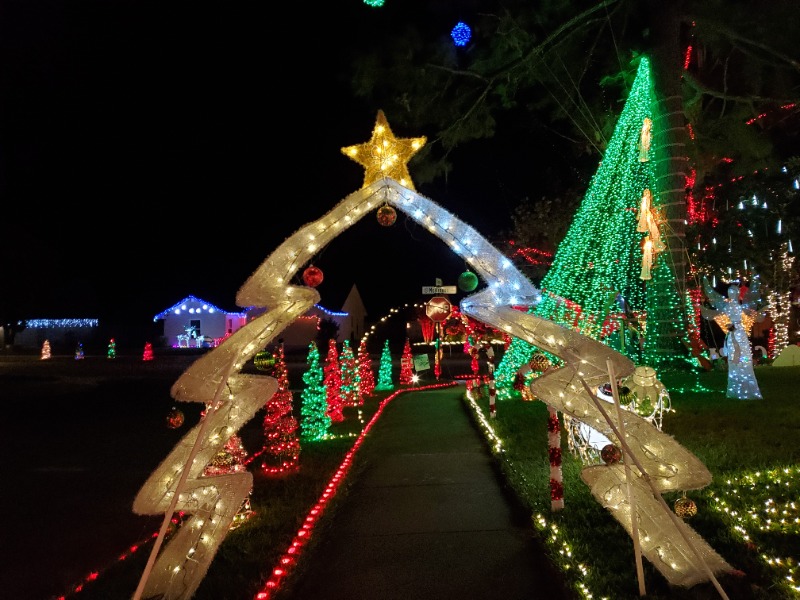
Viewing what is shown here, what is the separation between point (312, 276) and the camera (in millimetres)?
5703

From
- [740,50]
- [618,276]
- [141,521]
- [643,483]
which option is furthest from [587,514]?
[740,50]

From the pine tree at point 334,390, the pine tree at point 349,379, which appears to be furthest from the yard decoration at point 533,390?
the pine tree at point 349,379

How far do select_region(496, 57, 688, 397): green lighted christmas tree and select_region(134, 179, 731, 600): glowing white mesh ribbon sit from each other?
23.7ft

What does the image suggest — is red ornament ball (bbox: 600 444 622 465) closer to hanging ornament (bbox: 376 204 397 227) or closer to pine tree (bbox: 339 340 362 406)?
hanging ornament (bbox: 376 204 397 227)

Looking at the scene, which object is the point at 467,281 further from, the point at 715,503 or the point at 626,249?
the point at 715,503

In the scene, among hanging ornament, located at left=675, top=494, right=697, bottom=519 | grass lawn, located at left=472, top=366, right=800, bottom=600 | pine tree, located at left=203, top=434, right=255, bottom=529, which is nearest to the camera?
hanging ornament, located at left=675, top=494, right=697, bottom=519

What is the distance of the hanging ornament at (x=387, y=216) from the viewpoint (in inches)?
212

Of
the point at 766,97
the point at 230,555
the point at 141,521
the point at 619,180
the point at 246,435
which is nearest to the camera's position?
the point at 230,555

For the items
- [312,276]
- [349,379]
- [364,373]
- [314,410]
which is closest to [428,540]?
[312,276]

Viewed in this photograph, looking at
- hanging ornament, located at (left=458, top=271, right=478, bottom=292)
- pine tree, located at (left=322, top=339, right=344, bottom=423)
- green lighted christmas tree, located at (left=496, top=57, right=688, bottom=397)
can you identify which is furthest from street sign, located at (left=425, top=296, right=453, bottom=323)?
pine tree, located at (left=322, top=339, right=344, bottom=423)

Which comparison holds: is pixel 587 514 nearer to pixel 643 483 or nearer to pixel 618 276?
pixel 643 483

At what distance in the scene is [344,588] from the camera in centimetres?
443

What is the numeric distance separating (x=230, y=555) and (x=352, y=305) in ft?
155

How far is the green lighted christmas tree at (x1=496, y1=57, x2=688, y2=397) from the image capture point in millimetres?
12039
